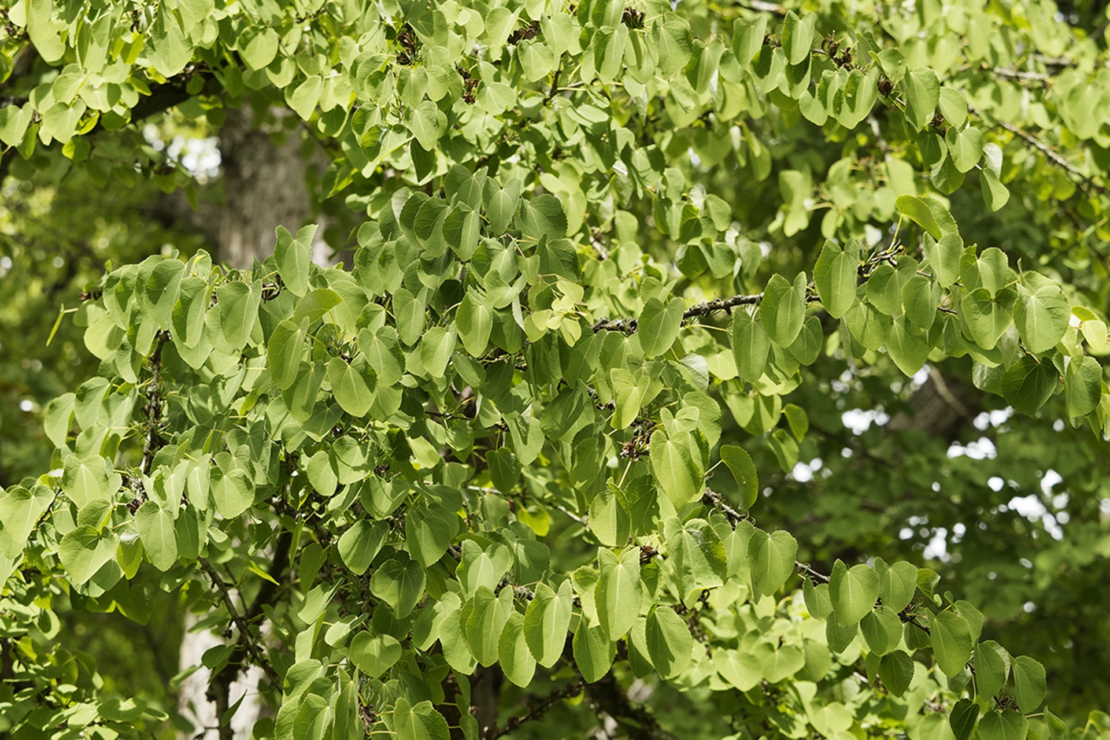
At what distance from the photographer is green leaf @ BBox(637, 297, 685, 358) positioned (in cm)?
116

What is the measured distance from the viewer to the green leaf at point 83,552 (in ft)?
3.89

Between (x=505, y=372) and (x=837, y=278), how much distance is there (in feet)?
1.44

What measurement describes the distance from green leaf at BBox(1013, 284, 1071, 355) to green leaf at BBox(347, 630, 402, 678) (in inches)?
33.0

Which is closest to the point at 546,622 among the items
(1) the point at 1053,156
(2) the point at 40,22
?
(2) the point at 40,22

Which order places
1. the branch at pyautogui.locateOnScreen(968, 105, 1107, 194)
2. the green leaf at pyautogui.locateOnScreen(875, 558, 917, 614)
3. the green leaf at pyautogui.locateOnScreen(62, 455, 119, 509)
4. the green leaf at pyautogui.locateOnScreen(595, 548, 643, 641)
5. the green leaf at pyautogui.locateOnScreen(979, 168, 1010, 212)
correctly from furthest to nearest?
the branch at pyautogui.locateOnScreen(968, 105, 1107, 194) → the green leaf at pyautogui.locateOnScreen(979, 168, 1010, 212) → the green leaf at pyautogui.locateOnScreen(62, 455, 119, 509) → the green leaf at pyautogui.locateOnScreen(875, 558, 917, 614) → the green leaf at pyautogui.locateOnScreen(595, 548, 643, 641)

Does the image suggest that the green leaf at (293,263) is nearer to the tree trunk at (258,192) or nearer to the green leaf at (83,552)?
Answer: the green leaf at (83,552)

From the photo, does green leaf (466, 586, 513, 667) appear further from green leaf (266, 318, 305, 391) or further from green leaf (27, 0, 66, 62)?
green leaf (27, 0, 66, 62)

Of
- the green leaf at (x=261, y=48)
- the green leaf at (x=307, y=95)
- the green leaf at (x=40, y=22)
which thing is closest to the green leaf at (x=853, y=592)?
the green leaf at (x=307, y=95)

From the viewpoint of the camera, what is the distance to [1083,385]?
1079mm

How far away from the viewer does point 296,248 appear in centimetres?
119

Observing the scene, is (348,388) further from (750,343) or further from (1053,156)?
(1053,156)

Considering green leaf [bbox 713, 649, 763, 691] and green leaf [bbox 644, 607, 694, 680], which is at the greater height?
green leaf [bbox 644, 607, 694, 680]

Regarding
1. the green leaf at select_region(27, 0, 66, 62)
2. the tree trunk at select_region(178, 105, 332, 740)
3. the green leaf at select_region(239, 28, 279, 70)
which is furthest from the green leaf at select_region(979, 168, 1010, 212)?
the tree trunk at select_region(178, 105, 332, 740)

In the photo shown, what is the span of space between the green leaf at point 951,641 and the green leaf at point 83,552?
1.04 metres
